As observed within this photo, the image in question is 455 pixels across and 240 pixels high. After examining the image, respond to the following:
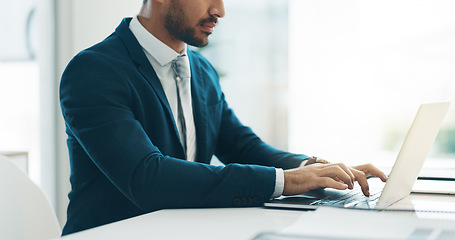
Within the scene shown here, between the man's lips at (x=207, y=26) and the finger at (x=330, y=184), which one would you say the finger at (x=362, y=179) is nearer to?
the finger at (x=330, y=184)

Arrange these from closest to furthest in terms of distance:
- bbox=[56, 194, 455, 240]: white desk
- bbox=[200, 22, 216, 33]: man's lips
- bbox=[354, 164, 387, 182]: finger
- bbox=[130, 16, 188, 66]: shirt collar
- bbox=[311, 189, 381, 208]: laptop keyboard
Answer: bbox=[56, 194, 455, 240]: white desk
bbox=[311, 189, 381, 208]: laptop keyboard
bbox=[354, 164, 387, 182]: finger
bbox=[130, 16, 188, 66]: shirt collar
bbox=[200, 22, 216, 33]: man's lips

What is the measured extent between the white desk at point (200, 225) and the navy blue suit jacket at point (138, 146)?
0.06 m

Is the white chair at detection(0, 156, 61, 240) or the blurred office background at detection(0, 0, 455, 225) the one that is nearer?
the white chair at detection(0, 156, 61, 240)

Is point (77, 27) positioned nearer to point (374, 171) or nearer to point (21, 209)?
point (21, 209)

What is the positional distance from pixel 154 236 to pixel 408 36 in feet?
7.68

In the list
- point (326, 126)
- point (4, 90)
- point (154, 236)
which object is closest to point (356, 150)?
point (326, 126)

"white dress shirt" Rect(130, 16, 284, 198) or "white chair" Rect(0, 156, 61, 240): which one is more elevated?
"white dress shirt" Rect(130, 16, 284, 198)

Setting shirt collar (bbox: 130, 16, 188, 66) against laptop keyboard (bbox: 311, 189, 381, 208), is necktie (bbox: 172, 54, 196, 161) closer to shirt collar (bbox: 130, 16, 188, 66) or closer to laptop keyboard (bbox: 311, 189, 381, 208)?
shirt collar (bbox: 130, 16, 188, 66)

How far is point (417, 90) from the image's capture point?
2.74 metres

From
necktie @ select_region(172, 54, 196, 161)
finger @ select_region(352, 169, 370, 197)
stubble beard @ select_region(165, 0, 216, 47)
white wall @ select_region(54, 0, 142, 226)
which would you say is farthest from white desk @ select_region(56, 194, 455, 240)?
white wall @ select_region(54, 0, 142, 226)

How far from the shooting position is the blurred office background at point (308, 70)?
9.04 ft

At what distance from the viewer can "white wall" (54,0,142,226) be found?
301 centimetres

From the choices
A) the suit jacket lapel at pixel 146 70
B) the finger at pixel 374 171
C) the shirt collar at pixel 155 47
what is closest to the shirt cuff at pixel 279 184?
the finger at pixel 374 171

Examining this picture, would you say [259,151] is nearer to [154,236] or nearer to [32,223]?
[32,223]
